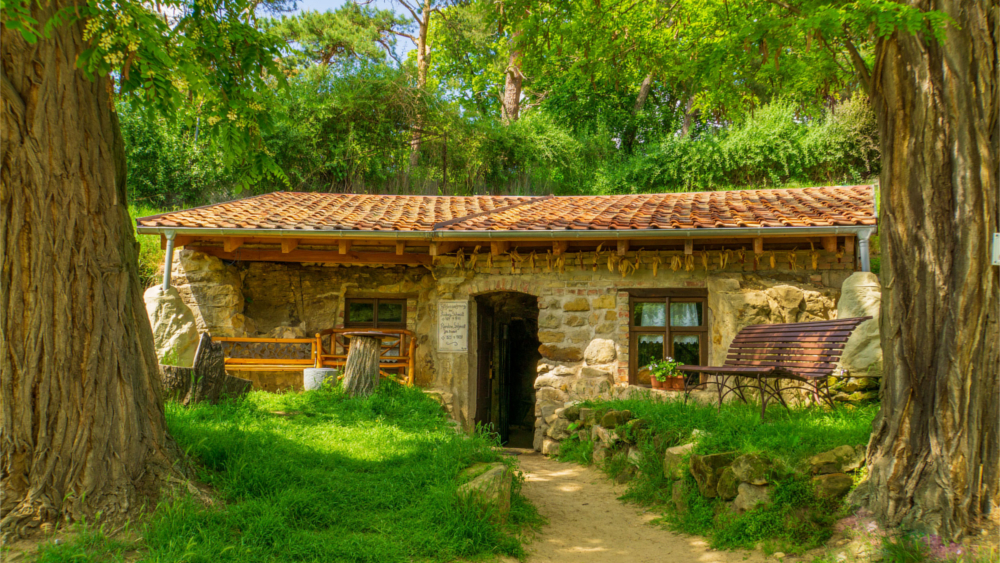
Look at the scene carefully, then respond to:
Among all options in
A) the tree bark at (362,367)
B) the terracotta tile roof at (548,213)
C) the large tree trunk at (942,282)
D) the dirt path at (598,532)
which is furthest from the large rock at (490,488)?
the terracotta tile roof at (548,213)

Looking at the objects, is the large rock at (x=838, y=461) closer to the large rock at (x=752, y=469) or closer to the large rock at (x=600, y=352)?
the large rock at (x=752, y=469)

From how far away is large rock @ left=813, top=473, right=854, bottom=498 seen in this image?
13.0ft

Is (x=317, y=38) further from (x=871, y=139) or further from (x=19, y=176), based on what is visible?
(x=19, y=176)

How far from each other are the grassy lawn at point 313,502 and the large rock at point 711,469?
1.25 meters

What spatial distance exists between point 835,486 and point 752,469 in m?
0.49

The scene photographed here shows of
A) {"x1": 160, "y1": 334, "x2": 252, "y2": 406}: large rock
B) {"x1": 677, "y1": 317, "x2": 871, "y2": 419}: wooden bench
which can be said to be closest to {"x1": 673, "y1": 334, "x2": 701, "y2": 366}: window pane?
{"x1": 677, "y1": 317, "x2": 871, "y2": 419}: wooden bench

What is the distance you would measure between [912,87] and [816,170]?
12.4 meters

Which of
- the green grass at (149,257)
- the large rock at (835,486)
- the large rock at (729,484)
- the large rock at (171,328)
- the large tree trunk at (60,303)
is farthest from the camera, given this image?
the green grass at (149,257)

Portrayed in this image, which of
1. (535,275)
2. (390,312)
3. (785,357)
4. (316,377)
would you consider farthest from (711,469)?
(390,312)

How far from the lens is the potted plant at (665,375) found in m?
7.08

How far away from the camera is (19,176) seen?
322 centimetres

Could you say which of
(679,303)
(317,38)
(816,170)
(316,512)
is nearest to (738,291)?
(679,303)

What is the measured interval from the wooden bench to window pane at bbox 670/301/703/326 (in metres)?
1.20

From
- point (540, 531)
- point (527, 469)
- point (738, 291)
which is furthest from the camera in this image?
point (738, 291)
